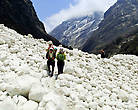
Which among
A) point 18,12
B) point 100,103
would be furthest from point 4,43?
point 18,12

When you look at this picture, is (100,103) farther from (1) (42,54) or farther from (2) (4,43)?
(2) (4,43)

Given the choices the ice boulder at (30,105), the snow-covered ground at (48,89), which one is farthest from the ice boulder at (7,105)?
the ice boulder at (30,105)

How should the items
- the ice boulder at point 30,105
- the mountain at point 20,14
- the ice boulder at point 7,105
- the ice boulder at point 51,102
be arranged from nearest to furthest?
the ice boulder at point 7,105 → the ice boulder at point 30,105 → the ice boulder at point 51,102 → the mountain at point 20,14

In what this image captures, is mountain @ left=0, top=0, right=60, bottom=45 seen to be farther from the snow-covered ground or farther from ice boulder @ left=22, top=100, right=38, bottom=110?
ice boulder @ left=22, top=100, right=38, bottom=110

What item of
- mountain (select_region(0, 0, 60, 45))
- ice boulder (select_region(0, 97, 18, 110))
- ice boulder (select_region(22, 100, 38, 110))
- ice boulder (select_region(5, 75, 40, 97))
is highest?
mountain (select_region(0, 0, 60, 45))

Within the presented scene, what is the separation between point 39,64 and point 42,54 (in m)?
2.57

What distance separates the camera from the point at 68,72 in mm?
10781

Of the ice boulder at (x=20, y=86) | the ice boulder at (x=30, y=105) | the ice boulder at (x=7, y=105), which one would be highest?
the ice boulder at (x=20, y=86)

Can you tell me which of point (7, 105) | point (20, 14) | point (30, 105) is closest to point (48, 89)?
point (30, 105)

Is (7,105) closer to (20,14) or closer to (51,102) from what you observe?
(51,102)

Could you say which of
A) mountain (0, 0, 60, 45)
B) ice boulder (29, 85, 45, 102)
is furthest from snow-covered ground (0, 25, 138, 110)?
mountain (0, 0, 60, 45)

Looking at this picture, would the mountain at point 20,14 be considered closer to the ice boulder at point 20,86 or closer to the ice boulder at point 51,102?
the ice boulder at point 20,86

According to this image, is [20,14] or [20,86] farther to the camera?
[20,14]

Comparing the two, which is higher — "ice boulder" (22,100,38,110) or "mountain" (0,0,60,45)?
"mountain" (0,0,60,45)
